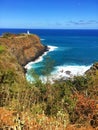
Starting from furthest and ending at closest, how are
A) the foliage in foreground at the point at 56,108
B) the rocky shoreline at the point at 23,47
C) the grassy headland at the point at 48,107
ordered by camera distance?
the rocky shoreline at the point at 23,47 → the foliage in foreground at the point at 56,108 → the grassy headland at the point at 48,107

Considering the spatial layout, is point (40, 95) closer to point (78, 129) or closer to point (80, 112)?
point (80, 112)

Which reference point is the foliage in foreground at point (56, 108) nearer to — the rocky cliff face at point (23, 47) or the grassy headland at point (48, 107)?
the grassy headland at point (48, 107)

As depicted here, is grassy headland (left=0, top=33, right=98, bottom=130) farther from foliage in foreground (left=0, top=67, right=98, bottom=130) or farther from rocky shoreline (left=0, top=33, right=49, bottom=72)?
rocky shoreline (left=0, top=33, right=49, bottom=72)

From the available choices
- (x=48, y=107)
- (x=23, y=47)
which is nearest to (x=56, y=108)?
(x=48, y=107)

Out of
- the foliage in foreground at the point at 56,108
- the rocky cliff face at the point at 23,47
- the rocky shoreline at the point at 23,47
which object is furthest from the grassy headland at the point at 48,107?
the rocky cliff face at the point at 23,47

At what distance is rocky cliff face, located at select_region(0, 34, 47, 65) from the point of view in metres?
70.6

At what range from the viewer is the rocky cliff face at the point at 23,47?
7062 cm

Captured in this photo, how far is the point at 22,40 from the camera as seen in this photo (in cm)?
8069

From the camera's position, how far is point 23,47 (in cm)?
7744

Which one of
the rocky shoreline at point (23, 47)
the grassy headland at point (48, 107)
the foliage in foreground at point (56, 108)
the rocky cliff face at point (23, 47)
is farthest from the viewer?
the rocky cliff face at point (23, 47)

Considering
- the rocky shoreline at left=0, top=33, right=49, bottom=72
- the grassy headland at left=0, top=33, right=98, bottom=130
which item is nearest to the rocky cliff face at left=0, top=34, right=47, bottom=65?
the rocky shoreline at left=0, top=33, right=49, bottom=72

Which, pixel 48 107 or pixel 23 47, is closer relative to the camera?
pixel 48 107

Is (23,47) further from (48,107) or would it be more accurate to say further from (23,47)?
(48,107)

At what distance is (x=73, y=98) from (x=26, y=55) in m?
59.8
